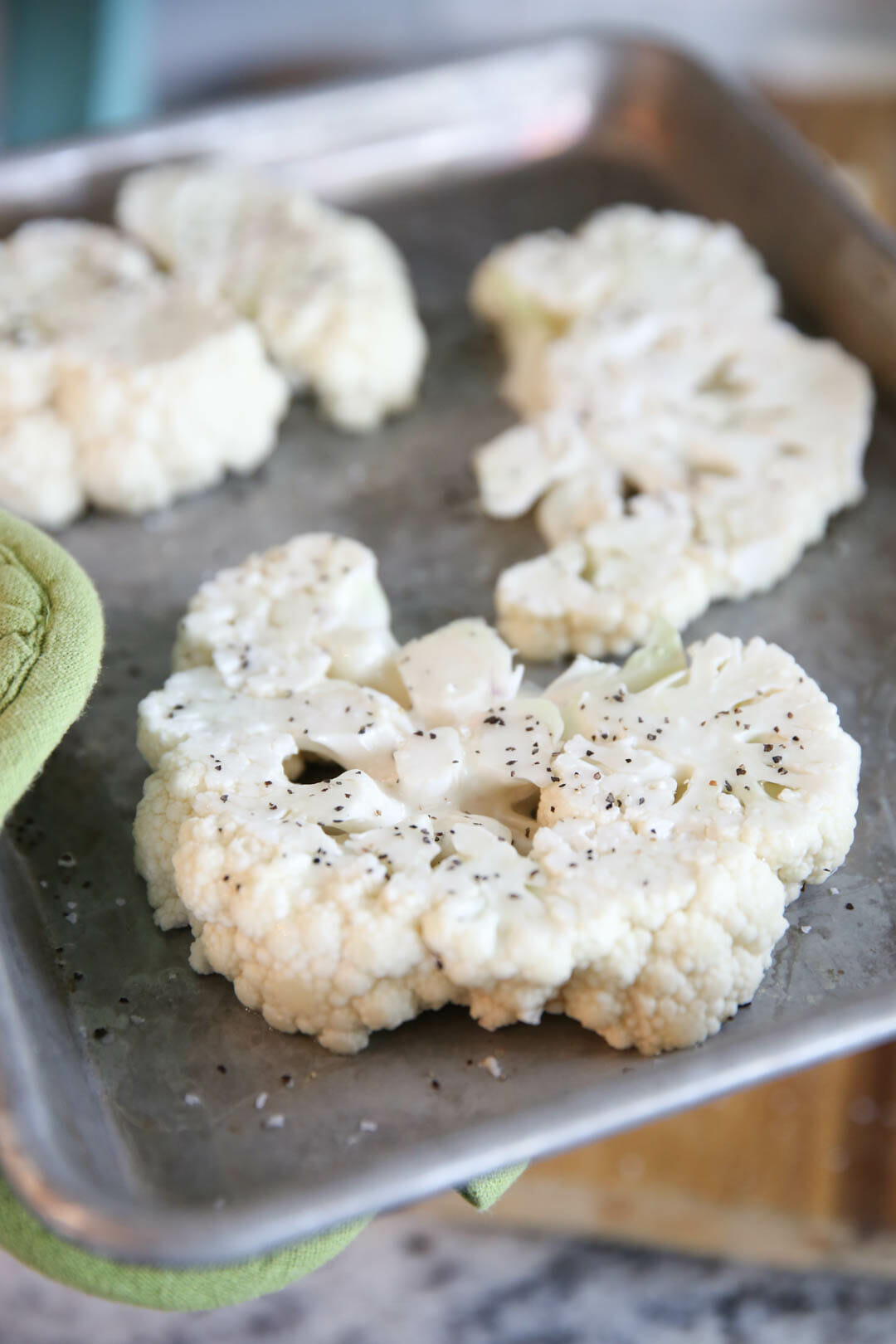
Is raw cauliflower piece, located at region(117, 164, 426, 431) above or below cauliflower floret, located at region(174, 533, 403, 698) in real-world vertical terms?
above

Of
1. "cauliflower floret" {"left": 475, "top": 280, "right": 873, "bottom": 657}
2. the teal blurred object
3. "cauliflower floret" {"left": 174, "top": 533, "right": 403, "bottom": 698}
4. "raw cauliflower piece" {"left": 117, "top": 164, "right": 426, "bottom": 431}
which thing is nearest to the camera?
"cauliflower floret" {"left": 174, "top": 533, "right": 403, "bottom": 698}

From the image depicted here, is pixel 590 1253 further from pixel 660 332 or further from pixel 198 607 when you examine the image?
pixel 660 332

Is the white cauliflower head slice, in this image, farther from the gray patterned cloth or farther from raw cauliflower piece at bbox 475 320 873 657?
the gray patterned cloth

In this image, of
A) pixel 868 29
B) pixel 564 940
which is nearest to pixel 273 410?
pixel 564 940

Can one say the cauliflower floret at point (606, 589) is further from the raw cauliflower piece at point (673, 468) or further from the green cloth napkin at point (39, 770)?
the green cloth napkin at point (39, 770)

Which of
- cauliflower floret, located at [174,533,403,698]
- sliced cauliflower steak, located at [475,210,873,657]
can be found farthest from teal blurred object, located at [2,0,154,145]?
cauliflower floret, located at [174,533,403,698]

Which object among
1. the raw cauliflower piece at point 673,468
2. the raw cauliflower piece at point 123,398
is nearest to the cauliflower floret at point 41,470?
the raw cauliflower piece at point 123,398
